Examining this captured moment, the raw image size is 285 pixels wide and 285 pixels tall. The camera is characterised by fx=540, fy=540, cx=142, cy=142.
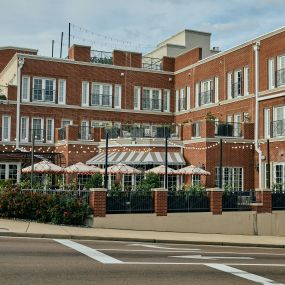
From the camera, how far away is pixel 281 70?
3366 cm

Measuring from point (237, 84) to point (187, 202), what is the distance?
16540 millimetres

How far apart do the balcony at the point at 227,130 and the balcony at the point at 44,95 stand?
1445 cm

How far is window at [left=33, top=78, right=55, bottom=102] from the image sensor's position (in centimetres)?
4191

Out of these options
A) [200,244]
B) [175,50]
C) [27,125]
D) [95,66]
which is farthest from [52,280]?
[175,50]

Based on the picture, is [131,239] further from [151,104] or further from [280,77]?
[151,104]

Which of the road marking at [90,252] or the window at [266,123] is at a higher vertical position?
the window at [266,123]

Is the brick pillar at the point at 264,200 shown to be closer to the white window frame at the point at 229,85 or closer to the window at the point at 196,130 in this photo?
the window at the point at 196,130

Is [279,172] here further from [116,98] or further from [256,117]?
[116,98]

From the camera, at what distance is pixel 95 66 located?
43844mm

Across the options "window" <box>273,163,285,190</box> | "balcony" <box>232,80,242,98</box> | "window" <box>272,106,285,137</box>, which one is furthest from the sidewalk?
"balcony" <box>232,80,242,98</box>

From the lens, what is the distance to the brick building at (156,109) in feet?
112

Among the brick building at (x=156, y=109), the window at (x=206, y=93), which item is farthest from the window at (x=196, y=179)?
the window at (x=206, y=93)

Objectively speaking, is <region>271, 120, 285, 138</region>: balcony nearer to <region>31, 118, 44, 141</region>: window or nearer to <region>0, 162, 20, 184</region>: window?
<region>31, 118, 44, 141</region>: window

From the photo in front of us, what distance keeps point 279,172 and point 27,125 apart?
19.2 metres
